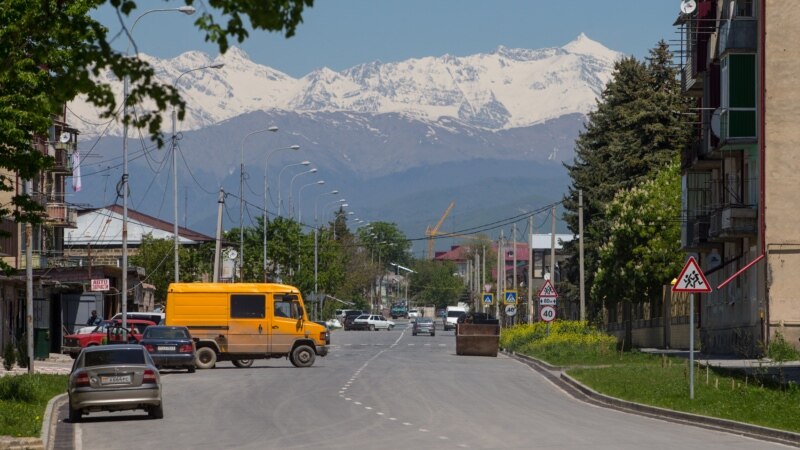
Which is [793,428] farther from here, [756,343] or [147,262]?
[147,262]

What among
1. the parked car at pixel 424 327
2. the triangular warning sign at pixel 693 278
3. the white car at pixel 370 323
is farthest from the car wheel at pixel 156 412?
the white car at pixel 370 323

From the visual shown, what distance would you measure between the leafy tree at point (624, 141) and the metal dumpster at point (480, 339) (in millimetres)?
9856

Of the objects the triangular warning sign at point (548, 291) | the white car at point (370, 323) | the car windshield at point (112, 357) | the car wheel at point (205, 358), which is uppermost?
the triangular warning sign at point (548, 291)

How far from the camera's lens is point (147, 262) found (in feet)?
330

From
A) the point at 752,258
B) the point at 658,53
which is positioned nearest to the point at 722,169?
the point at 752,258

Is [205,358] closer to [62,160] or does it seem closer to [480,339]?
[480,339]

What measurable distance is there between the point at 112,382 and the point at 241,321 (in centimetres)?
2210

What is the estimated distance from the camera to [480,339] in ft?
211

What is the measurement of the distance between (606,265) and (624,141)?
11384mm

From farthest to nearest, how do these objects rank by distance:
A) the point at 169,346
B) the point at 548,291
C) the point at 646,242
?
the point at 646,242 → the point at 548,291 → the point at 169,346

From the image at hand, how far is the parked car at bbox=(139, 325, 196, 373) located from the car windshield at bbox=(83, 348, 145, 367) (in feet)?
52.1

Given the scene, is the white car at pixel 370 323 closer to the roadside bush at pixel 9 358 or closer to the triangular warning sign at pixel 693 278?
the roadside bush at pixel 9 358

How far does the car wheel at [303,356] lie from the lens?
49.1 m

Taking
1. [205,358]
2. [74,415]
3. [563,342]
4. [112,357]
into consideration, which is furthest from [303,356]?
Answer: [112,357]
